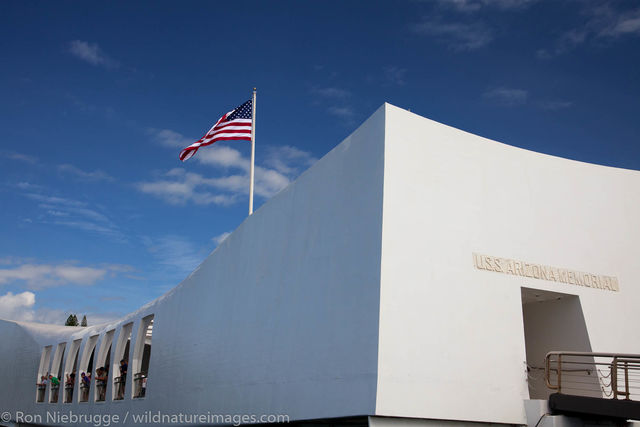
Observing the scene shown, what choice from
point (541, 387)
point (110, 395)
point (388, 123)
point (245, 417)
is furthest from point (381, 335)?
point (110, 395)

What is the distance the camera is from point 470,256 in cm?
898

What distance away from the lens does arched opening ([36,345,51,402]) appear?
957 inches

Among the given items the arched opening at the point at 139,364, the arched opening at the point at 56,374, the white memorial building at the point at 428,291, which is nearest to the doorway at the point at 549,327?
the white memorial building at the point at 428,291

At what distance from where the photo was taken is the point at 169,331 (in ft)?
49.3

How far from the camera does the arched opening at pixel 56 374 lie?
22.9 meters

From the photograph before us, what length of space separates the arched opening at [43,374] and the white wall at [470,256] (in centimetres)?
2148

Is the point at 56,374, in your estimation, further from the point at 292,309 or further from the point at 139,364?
the point at 292,309


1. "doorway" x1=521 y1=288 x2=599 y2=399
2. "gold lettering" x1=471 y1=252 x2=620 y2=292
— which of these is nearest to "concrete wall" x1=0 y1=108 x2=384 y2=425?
"gold lettering" x1=471 y1=252 x2=620 y2=292

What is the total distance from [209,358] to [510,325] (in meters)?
6.65

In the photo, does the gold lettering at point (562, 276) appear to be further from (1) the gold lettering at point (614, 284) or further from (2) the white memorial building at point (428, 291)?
(1) the gold lettering at point (614, 284)

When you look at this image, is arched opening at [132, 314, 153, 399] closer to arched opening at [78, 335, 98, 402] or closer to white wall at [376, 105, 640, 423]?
arched opening at [78, 335, 98, 402]

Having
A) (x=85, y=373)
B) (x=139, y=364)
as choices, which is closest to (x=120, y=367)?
(x=139, y=364)

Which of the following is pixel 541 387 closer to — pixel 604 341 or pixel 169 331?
pixel 604 341

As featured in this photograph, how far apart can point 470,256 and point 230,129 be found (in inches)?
308
